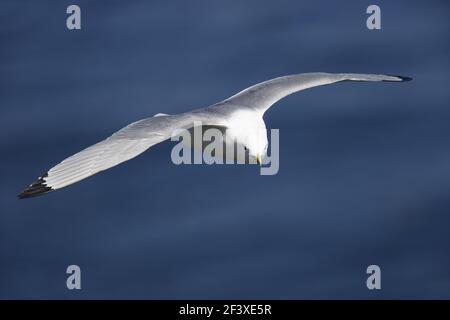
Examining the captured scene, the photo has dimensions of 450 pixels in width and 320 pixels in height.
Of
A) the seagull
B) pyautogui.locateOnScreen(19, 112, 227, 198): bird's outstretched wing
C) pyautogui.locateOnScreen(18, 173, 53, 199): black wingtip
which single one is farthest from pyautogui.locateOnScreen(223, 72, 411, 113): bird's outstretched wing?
pyautogui.locateOnScreen(18, 173, 53, 199): black wingtip

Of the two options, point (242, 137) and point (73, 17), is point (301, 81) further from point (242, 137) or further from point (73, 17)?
point (73, 17)

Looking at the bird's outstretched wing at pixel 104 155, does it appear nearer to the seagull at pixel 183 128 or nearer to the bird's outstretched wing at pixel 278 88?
the seagull at pixel 183 128

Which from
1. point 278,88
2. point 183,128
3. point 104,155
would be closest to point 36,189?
point 104,155

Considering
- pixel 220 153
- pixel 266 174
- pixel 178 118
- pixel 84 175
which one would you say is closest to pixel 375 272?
pixel 266 174

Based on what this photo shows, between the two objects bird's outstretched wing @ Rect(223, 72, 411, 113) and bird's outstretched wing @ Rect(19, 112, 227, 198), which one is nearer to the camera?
bird's outstretched wing @ Rect(19, 112, 227, 198)

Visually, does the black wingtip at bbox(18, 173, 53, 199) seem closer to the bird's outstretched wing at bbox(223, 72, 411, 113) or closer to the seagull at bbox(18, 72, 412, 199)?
the seagull at bbox(18, 72, 412, 199)

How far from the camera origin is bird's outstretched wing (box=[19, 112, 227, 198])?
19.8 ft

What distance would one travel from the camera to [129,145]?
20.5 ft

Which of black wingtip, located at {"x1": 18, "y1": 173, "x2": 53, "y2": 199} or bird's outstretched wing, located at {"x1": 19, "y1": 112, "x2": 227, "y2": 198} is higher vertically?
bird's outstretched wing, located at {"x1": 19, "y1": 112, "x2": 227, "y2": 198}

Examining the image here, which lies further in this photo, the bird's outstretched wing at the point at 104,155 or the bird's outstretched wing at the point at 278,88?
the bird's outstretched wing at the point at 278,88

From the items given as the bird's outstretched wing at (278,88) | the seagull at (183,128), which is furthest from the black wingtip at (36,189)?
the bird's outstretched wing at (278,88)

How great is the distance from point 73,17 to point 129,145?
18.2 ft

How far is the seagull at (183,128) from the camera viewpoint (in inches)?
239

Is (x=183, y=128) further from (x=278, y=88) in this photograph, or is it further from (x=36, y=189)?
(x=278, y=88)
